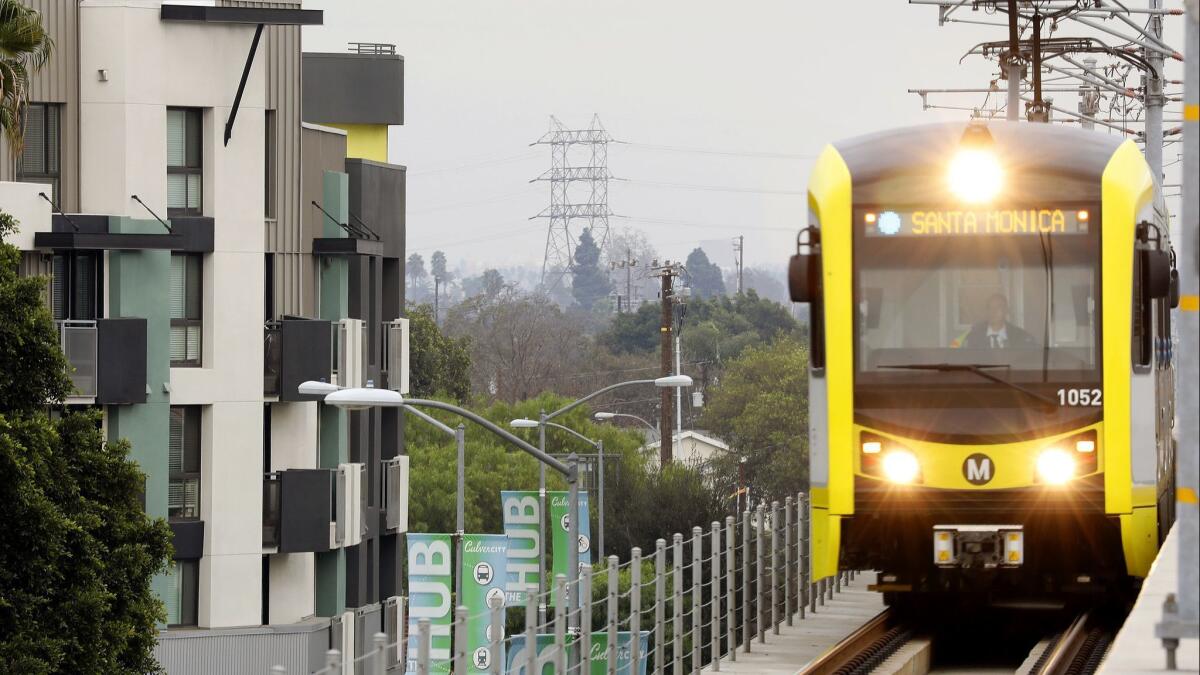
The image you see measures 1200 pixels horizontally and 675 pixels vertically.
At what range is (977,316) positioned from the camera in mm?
17125

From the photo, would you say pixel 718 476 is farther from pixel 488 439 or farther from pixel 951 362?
pixel 951 362

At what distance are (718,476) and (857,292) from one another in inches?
2594

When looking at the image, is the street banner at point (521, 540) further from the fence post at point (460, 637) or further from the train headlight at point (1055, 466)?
the fence post at point (460, 637)

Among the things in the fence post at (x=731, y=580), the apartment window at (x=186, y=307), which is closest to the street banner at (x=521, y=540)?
the apartment window at (x=186, y=307)

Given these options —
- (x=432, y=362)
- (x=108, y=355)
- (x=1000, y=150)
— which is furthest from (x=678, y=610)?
(x=432, y=362)

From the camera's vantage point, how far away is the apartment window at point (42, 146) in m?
37.9

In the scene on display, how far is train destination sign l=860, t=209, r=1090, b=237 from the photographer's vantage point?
17188 mm

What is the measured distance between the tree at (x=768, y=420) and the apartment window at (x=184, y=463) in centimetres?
4658

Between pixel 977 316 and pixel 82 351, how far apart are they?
23.1 metres

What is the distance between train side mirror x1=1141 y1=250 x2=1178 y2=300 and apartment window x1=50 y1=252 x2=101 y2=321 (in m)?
24.1

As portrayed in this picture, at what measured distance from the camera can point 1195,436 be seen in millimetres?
9688

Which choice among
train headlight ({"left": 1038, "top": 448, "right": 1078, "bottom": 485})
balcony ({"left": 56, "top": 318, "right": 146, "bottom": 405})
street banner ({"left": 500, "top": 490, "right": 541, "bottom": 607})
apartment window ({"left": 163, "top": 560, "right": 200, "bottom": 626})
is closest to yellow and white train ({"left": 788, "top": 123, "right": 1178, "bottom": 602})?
train headlight ({"left": 1038, "top": 448, "right": 1078, "bottom": 485})

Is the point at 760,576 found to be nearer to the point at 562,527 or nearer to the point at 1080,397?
the point at 1080,397

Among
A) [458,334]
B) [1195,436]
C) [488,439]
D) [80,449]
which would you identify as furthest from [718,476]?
[1195,436]
